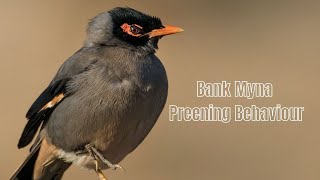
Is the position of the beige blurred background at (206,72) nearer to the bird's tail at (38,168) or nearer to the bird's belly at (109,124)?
the bird's tail at (38,168)

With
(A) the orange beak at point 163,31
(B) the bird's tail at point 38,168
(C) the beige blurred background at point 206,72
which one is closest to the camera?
(A) the orange beak at point 163,31

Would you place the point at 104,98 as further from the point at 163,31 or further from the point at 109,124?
the point at 163,31

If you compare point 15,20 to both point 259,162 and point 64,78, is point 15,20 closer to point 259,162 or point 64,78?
point 259,162

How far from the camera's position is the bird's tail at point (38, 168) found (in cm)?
859

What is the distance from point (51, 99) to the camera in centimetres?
839

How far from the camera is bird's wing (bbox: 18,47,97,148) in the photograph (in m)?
8.32

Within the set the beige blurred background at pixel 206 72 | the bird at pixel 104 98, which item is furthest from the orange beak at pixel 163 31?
the beige blurred background at pixel 206 72

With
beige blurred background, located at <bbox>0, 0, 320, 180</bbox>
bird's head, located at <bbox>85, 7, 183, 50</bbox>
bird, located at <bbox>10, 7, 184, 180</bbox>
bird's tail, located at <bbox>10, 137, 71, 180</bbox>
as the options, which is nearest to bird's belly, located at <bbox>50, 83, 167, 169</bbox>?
bird, located at <bbox>10, 7, 184, 180</bbox>

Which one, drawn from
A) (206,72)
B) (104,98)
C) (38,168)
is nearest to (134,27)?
(104,98)

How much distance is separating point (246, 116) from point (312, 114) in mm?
735

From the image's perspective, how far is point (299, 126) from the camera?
41.5ft

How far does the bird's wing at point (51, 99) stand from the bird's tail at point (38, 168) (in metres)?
0.21

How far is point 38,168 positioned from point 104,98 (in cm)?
95

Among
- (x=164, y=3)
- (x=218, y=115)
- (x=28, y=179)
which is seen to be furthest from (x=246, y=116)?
(x=28, y=179)
